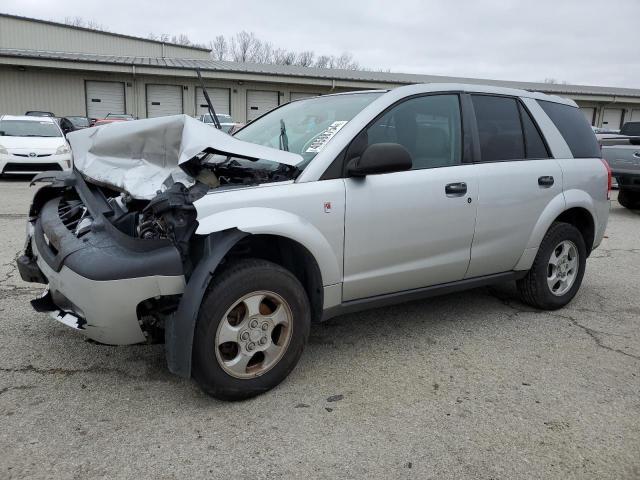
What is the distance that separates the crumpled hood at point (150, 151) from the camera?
2854mm

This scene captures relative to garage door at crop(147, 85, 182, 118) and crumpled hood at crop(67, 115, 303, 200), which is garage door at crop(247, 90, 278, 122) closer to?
garage door at crop(147, 85, 182, 118)

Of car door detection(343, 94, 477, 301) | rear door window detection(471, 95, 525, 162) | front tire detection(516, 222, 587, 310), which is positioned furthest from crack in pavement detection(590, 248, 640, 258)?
car door detection(343, 94, 477, 301)

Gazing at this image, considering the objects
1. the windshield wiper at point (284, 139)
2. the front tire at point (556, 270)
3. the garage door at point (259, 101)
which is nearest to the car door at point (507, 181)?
the front tire at point (556, 270)

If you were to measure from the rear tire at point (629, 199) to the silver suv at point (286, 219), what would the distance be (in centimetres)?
752

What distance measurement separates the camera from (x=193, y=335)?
8.52 ft

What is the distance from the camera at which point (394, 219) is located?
3246 mm

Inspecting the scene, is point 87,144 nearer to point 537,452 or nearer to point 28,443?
point 28,443

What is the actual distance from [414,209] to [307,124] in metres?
0.96

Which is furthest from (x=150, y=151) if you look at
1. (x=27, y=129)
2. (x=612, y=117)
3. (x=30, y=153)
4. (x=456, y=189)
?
(x=612, y=117)

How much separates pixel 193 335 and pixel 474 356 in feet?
6.32

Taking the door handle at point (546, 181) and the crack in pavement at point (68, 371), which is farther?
the door handle at point (546, 181)

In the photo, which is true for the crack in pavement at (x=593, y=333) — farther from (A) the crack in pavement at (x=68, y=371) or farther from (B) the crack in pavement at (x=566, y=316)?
(A) the crack in pavement at (x=68, y=371)

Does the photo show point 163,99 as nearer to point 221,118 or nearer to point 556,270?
point 221,118

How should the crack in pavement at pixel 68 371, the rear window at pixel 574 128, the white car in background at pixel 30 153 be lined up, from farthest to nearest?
1. the white car in background at pixel 30 153
2. the rear window at pixel 574 128
3. the crack in pavement at pixel 68 371
